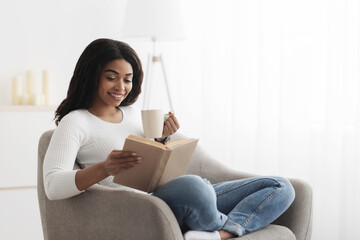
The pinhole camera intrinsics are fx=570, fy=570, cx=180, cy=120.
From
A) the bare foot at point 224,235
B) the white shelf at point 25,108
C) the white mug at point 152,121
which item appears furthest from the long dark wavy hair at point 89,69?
the white shelf at point 25,108

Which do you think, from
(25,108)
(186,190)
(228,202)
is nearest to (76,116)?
(186,190)

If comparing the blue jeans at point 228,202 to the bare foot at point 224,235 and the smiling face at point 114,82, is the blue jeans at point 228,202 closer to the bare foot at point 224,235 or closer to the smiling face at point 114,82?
the bare foot at point 224,235

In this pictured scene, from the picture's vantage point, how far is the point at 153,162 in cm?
168

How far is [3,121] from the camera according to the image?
3.18 m

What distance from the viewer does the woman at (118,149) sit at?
174 cm

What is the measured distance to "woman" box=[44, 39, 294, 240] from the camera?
174 centimetres

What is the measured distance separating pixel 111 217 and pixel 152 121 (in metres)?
0.33

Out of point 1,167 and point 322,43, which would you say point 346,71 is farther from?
point 1,167

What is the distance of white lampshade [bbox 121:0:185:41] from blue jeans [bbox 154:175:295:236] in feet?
4.44

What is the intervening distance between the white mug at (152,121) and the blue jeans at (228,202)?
193 millimetres

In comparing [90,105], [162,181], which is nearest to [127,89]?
[90,105]

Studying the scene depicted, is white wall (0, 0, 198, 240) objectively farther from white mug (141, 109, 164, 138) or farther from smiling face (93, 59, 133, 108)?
white mug (141, 109, 164, 138)

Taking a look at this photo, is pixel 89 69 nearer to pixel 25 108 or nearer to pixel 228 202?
pixel 228 202

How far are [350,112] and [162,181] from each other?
1962 mm
